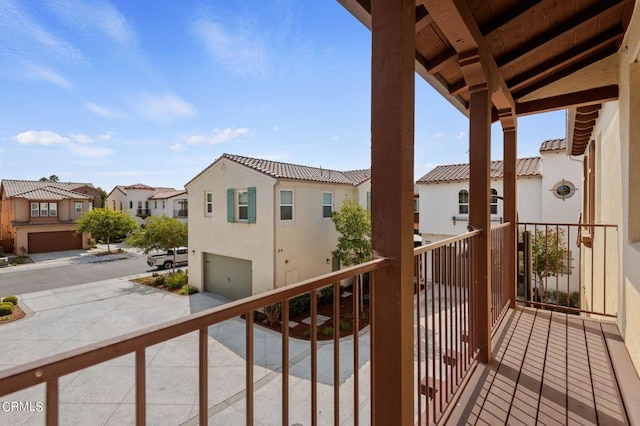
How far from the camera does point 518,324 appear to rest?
10.3 ft

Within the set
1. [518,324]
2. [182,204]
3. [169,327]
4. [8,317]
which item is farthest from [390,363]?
[182,204]

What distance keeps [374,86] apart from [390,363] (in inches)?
45.5

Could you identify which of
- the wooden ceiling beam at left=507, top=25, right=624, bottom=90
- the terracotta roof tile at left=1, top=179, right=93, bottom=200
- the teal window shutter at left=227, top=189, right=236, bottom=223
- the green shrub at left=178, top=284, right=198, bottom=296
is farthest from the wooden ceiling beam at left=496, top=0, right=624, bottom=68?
the terracotta roof tile at left=1, top=179, right=93, bottom=200

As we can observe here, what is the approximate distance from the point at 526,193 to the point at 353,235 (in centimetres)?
644

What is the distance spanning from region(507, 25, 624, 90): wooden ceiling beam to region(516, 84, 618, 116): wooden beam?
1.23 feet

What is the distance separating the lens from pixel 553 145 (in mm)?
10344

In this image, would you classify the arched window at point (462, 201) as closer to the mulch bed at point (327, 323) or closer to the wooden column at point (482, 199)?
the mulch bed at point (327, 323)

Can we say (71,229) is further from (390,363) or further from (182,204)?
(390,363)

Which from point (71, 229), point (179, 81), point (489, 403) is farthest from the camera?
point (71, 229)

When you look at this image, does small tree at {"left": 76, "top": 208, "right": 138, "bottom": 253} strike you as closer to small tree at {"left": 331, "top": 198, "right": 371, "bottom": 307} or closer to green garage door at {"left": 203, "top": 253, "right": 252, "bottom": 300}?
green garage door at {"left": 203, "top": 253, "right": 252, "bottom": 300}

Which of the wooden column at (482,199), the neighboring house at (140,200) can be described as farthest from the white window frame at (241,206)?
the neighboring house at (140,200)

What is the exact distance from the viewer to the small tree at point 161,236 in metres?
12.4

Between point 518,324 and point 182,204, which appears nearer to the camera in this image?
point 518,324

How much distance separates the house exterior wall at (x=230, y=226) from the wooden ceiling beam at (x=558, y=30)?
272 inches
